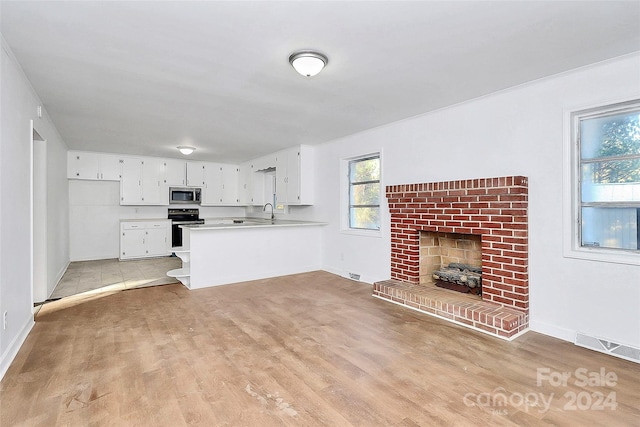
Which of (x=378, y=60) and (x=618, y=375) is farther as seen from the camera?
(x=378, y=60)

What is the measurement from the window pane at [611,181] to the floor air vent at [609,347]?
3.78 ft

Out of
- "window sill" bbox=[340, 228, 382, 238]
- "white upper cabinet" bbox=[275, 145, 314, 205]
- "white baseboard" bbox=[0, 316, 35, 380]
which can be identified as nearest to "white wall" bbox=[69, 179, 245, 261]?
"white upper cabinet" bbox=[275, 145, 314, 205]

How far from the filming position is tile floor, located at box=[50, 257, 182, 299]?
4.62 meters

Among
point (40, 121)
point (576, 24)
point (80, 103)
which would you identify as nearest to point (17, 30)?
point (80, 103)

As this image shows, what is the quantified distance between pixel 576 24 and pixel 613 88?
0.87m

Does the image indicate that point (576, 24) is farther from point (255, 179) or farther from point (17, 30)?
point (255, 179)

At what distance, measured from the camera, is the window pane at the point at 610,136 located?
2.52 m

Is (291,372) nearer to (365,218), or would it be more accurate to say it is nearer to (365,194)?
(365,218)

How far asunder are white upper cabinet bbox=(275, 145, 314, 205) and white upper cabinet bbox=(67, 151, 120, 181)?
12.6 ft

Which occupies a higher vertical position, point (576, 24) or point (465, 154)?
point (576, 24)

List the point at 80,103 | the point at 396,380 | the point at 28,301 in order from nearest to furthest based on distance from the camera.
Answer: the point at 396,380
the point at 28,301
the point at 80,103

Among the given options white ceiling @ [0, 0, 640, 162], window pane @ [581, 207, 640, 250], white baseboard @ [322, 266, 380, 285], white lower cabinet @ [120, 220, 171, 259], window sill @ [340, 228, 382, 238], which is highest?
white ceiling @ [0, 0, 640, 162]

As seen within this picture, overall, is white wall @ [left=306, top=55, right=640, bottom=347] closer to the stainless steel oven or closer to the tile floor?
the tile floor

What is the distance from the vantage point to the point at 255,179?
7.74 metres
